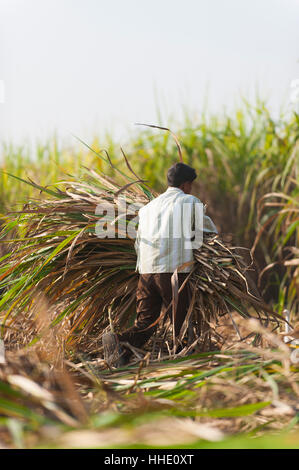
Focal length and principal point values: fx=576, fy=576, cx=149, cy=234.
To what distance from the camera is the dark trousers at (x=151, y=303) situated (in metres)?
3.46

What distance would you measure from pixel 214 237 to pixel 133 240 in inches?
21.0

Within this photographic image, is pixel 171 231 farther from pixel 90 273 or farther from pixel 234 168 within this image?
pixel 234 168

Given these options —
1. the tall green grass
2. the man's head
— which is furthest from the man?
the tall green grass

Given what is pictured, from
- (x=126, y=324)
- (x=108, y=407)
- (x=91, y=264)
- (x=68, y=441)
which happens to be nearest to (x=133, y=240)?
(x=91, y=264)

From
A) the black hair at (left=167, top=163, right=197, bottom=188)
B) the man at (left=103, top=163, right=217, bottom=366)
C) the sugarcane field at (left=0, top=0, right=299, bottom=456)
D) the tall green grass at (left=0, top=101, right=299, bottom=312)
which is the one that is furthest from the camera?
the tall green grass at (left=0, top=101, right=299, bottom=312)

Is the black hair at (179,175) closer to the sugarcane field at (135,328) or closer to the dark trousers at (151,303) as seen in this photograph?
the sugarcane field at (135,328)

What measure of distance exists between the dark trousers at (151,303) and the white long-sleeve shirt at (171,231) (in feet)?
0.20

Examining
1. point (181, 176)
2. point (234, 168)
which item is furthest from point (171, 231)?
point (234, 168)

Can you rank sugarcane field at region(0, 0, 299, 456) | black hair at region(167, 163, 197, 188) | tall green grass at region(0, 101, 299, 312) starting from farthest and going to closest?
tall green grass at region(0, 101, 299, 312), black hair at region(167, 163, 197, 188), sugarcane field at region(0, 0, 299, 456)

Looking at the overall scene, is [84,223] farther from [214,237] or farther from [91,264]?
[214,237]

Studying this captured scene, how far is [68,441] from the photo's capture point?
1703 millimetres

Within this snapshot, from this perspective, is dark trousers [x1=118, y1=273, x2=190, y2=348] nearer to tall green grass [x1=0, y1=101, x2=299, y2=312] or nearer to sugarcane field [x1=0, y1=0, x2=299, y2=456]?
sugarcane field [x1=0, y1=0, x2=299, y2=456]

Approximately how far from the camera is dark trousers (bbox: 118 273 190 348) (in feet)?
11.3

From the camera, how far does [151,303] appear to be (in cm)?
355
